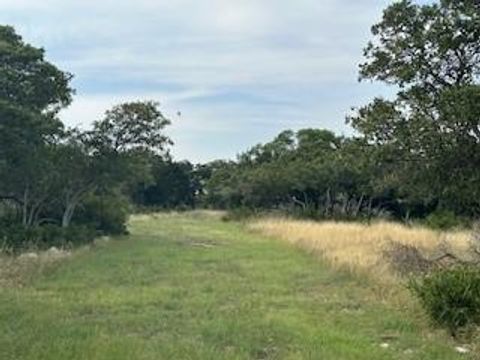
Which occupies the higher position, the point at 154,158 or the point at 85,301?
the point at 154,158

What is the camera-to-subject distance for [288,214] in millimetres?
60031

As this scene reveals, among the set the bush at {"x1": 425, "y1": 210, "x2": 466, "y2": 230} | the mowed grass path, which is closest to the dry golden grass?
the mowed grass path

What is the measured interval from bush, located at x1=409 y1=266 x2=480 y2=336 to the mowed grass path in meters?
0.35

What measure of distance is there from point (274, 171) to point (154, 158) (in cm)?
2684

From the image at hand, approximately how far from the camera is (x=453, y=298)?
11727 millimetres

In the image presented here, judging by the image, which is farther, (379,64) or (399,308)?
(379,64)

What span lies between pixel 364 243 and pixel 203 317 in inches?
642

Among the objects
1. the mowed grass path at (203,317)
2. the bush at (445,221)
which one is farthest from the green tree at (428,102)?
the bush at (445,221)

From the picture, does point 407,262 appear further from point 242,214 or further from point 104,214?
point 242,214

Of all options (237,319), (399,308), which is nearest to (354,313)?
(399,308)

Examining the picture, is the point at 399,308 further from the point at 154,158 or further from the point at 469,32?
the point at 154,158

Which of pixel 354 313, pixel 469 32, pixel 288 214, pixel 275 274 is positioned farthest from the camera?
pixel 288 214

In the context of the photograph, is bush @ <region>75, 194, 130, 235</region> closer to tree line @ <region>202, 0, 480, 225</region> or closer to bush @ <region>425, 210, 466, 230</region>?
bush @ <region>425, 210, 466, 230</region>

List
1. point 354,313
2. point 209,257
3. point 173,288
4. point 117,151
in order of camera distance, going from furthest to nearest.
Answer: point 117,151, point 209,257, point 173,288, point 354,313
